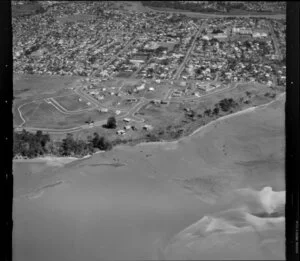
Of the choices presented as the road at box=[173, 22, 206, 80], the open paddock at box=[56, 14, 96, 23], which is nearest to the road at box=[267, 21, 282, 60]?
the road at box=[173, 22, 206, 80]

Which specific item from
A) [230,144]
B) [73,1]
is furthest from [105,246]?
[73,1]

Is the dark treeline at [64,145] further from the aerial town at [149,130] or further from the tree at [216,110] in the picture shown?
the tree at [216,110]

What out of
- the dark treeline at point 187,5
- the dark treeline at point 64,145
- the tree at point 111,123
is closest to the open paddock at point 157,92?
the tree at point 111,123

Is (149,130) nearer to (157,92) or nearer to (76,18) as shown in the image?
(157,92)

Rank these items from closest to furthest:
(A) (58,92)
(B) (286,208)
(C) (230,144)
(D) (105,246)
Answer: (B) (286,208)
(D) (105,246)
(C) (230,144)
(A) (58,92)

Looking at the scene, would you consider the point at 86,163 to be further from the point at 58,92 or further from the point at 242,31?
the point at 242,31

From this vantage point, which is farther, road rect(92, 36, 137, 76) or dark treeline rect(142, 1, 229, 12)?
road rect(92, 36, 137, 76)

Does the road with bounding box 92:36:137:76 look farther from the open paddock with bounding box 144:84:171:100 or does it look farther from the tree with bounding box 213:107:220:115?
the tree with bounding box 213:107:220:115
